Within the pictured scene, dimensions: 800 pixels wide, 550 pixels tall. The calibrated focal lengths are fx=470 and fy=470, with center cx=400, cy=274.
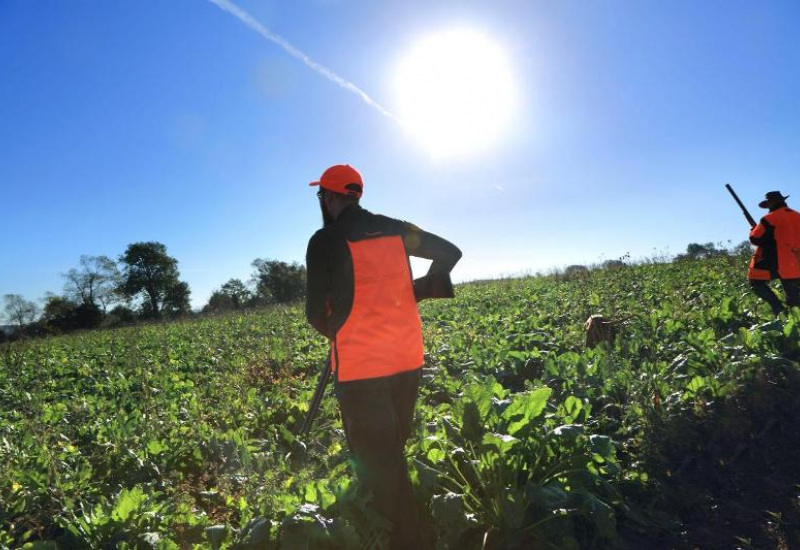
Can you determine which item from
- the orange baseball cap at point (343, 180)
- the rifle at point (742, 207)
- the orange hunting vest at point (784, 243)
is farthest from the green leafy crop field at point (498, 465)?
the rifle at point (742, 207)

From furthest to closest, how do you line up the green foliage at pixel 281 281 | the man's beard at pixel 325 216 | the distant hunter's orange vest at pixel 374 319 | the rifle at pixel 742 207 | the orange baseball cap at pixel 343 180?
the green foliage at pixel 281 281 < the rifle at pixel 742 207 < the man's beard at pixel 325 216 < the orange baseball cap at pixel 343 180 < the distant hunter's orange vest at pixel 374 319

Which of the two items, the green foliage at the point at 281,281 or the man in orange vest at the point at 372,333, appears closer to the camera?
the man in orange vest at the point at 372,333

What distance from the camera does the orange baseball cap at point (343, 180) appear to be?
2768 mm

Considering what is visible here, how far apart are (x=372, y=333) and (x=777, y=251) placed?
697 cm

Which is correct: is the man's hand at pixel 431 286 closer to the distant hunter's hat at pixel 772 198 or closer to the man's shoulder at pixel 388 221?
the man's shoulder at pixel 388 221

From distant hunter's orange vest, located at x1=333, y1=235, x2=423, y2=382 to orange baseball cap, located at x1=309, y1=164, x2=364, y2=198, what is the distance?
39 centimetres

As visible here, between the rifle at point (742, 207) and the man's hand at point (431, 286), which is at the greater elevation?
the rifle at point (742, 207)

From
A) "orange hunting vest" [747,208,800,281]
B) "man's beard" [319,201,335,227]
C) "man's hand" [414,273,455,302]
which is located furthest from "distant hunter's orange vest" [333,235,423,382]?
"orange hunting vest" [747,208,800,281]

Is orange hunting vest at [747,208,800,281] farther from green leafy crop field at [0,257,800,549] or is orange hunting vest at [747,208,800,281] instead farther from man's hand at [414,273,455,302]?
man's hand at [414,273,455,302]

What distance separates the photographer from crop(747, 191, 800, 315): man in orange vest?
6605 millimetres

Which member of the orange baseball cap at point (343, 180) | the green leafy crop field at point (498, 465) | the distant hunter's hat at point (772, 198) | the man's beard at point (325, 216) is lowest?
the green leafy crop field at point (498, 465)

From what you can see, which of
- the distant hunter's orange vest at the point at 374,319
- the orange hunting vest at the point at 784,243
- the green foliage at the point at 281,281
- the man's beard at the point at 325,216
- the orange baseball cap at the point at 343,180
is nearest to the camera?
the distant hunter's orange vest at the point at 374,319

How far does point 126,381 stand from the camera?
31.0ft

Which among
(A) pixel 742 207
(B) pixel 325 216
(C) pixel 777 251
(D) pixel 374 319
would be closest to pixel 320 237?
(B) pixel 325 216
